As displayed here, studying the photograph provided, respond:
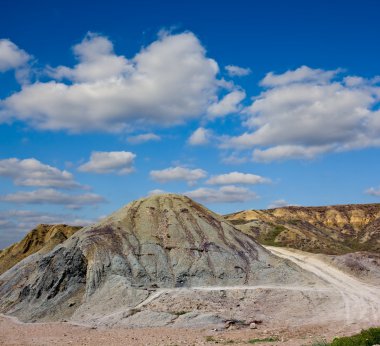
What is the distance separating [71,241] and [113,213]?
11.8m

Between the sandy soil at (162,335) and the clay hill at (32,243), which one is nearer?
the sandy soil at (162,335)

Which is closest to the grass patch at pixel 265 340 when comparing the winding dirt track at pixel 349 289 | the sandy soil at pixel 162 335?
the sandy soil at pixel 162 335

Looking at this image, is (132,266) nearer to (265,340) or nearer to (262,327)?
(262,327)

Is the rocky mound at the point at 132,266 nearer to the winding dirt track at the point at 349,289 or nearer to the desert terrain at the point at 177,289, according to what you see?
the desert terrain at the point at 177,289

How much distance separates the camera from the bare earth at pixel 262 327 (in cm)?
3275

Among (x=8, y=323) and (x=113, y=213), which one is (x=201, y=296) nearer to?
(x=8, y=323)

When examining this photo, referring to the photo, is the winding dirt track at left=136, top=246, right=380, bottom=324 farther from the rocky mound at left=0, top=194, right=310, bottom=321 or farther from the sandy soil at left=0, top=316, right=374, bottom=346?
the sandy soil at left=0, top=316, right=374, bottom=346

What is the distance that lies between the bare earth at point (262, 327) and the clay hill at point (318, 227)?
170 feet

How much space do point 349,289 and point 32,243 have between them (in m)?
59.7

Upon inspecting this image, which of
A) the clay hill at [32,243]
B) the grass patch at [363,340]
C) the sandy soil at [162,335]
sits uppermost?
the clay hill at [32,243]

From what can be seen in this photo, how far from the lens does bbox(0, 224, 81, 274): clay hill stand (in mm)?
78875

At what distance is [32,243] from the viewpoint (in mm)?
84000

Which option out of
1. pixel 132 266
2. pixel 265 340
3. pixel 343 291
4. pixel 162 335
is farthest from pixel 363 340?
pixel 132 266

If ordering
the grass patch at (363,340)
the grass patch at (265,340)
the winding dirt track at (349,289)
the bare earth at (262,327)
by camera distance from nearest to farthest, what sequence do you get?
the grass patch at (363,340) < the grass patch at (265,340) < the bare earth at (262,327) < the winding dirt track at (349,289)
